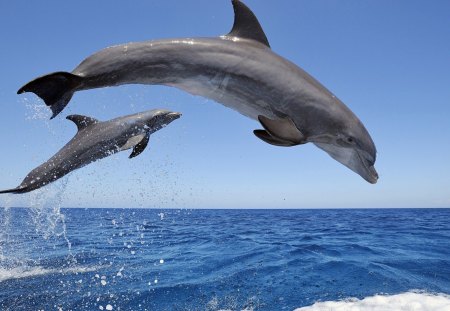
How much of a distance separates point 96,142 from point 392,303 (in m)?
8.82

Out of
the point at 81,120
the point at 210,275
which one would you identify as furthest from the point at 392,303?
the point at 81,120

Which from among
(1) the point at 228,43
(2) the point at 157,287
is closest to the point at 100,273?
(2) the point at 157,287

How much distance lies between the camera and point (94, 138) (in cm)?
646

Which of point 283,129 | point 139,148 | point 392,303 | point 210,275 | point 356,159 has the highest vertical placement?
point 139,148

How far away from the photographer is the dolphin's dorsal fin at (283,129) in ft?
9.97

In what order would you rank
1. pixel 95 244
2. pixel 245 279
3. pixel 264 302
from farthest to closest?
pixel 95 244 → pixel 245 279 → pixel 264 302

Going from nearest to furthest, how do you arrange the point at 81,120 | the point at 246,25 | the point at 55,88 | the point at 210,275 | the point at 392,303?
the point at 55,88, the point at 246,25, the point at 81,120, the point at 392,303, the point at 210,275

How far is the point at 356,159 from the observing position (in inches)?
154

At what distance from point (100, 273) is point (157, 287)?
3124 mm

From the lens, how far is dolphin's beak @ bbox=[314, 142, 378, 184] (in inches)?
149

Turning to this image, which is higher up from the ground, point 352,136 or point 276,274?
point 352,136

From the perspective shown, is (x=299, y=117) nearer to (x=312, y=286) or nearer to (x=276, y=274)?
(x=312, y=286)

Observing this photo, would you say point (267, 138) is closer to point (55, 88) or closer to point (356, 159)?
point (356, 159)

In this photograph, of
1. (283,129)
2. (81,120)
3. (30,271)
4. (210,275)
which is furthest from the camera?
(30,271)
